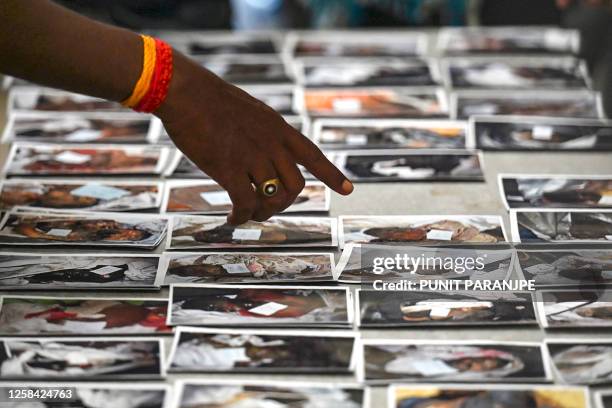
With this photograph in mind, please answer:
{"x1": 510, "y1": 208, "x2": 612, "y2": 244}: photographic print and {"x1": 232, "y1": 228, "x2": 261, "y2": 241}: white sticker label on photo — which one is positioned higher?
{"x1": 510, "y1": 208, "x2": 612, "y2": 244}: photographic print

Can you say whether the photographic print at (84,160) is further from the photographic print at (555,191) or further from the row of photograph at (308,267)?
the photographic print at (555,191)

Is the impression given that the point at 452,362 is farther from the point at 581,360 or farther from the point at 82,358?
the point at 82,358

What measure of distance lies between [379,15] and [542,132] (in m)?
1.45

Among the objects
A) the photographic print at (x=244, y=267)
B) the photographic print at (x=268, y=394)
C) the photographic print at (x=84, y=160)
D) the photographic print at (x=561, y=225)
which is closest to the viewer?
the photographic print at (x=268, y=394)

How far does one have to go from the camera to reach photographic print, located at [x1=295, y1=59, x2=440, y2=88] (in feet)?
6.07

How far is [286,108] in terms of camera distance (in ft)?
5.72

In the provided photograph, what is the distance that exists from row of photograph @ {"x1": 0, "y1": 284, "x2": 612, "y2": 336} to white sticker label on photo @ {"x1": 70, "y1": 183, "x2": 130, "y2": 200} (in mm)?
300

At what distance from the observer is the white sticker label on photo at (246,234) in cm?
131

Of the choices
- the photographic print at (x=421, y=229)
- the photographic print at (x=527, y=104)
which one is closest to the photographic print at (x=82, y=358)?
the photographic print at (x=421, y=229)

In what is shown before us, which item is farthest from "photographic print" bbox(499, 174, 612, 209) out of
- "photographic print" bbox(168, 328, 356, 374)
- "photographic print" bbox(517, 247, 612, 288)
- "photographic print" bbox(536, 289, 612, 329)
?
"photographic print" bbox(168, 328, 356, 374)

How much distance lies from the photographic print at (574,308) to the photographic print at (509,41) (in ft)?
3.00

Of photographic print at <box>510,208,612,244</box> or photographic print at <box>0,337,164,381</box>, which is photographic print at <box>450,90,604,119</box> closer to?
photographic print at <box>510,208,612,244</box>

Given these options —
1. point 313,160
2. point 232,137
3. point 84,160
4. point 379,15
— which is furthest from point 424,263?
point 379,15

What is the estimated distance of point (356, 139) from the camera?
1636 mm
